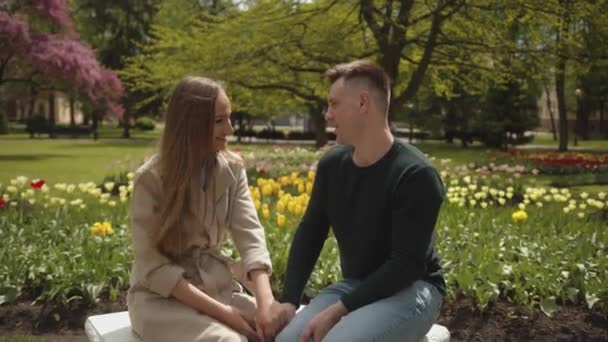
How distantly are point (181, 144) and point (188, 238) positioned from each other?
311 millimetres

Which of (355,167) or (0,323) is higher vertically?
(355,167)

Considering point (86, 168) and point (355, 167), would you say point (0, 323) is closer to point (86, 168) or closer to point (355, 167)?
point (355, 167)

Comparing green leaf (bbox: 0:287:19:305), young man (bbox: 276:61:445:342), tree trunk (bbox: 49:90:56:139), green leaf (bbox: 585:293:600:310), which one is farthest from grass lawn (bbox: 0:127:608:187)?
young man (bbox: 276:61:445:342)

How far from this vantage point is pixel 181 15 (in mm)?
17047

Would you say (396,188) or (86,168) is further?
(86,168)

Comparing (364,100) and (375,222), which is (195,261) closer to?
(375,222)

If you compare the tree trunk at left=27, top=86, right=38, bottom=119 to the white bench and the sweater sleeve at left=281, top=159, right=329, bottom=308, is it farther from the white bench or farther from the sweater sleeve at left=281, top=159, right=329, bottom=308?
the sweater sleeve at left=281, top=159, right=329, bottom=308

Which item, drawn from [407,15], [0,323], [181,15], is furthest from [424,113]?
[0,323]

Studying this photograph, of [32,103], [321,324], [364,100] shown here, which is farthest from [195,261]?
[32,103]

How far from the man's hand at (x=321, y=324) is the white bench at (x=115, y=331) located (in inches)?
16.5

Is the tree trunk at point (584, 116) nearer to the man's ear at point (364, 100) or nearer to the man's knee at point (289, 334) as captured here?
the man's ear at point (364, 100)

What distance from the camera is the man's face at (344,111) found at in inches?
80.7

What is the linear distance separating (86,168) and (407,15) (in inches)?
220

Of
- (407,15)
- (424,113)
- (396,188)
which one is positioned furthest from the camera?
(424,113)
